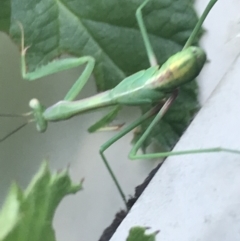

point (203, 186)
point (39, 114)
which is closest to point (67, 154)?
point (39, 114)

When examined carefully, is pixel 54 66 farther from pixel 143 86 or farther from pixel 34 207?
pixel 34 207

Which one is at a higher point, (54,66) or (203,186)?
(54,66)

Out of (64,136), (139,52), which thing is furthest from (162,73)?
(64,136)

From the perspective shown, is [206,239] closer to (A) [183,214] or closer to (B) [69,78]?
(A) [183,214]

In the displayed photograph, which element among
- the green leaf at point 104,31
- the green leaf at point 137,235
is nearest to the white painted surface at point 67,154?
the green leaf at point 104,31

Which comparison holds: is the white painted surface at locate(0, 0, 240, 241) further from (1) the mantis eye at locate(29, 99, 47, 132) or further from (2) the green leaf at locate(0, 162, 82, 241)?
(2) the green leaf at locate(0, 162, 82, 241)
